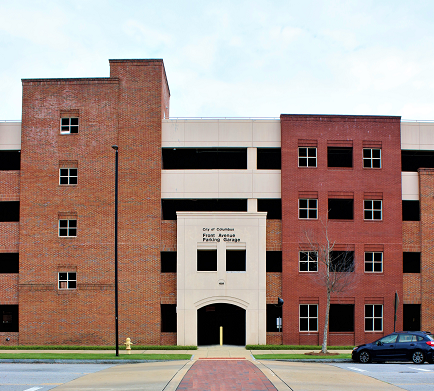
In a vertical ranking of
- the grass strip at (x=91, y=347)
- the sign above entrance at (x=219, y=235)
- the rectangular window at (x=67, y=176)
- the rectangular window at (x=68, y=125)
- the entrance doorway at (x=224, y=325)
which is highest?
the rectangular window at (x=68, y=125)

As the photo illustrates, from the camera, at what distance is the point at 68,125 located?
110 feet

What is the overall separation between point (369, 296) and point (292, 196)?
797 centimetres

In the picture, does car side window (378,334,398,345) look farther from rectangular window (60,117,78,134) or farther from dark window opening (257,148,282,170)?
rectangular window (60,117,78,134)

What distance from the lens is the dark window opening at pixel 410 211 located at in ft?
113

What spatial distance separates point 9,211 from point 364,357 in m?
25.0

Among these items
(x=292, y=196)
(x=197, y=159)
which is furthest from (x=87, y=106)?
(x=292, y=196)

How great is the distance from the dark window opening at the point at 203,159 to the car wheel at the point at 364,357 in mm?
15596

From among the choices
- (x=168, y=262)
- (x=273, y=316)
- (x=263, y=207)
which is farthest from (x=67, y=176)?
(x=273, y=316)

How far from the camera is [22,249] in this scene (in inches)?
1287

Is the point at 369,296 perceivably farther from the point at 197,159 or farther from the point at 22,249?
the point at 22,249

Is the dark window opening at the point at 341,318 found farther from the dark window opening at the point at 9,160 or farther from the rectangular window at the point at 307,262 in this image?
the dark window opening at the point at 9,160

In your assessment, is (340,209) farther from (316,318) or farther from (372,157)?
(316,318)

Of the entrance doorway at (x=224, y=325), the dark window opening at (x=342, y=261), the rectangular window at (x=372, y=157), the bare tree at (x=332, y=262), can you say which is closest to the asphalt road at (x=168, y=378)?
the bare tree at (x=332, y=262)

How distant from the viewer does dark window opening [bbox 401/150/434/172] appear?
3541cm
